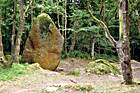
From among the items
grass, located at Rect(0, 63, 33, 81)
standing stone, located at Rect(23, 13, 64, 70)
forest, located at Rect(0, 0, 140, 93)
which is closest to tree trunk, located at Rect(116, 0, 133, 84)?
forest, located at Rect(0, 0, 140, 93)

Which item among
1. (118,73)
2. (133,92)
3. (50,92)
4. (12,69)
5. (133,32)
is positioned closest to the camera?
(133,92)

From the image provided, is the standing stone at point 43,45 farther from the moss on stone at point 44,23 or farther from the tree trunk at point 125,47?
the tree trunk at point 125,47

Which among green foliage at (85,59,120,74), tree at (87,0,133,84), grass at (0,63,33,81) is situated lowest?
green foliage at (85,59,120,74)

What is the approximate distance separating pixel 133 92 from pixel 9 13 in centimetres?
1998

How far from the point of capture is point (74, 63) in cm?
2375

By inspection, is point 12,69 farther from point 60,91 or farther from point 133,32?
point 133,32

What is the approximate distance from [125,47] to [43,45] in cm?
899

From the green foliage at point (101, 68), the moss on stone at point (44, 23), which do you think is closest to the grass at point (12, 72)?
the moss on stone at point (44, 23)

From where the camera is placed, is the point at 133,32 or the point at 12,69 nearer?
the point at 12,69

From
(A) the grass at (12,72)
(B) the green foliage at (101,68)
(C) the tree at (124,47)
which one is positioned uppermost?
(C) the tree at (124,47)

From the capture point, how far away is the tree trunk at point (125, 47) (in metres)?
8.69

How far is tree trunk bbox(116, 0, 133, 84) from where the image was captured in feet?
28.5

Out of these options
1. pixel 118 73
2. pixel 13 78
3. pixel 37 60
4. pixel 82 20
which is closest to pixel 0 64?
pixel 13 78

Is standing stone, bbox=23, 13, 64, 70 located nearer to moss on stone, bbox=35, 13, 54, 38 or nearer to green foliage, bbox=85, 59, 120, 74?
moss on stone, bbox=35, 13, 54, 38
